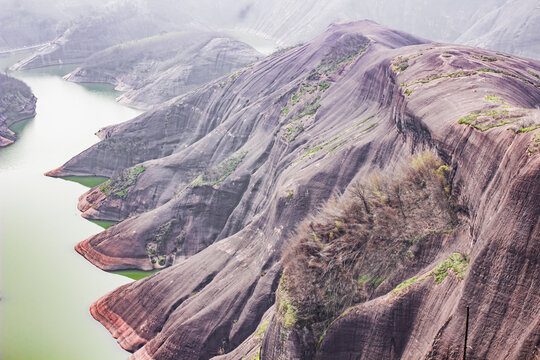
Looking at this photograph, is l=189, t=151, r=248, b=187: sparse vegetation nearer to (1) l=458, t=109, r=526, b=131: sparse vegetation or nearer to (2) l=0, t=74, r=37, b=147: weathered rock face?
(1) l=458, t=109, r=526, b=131: sparse vegetation

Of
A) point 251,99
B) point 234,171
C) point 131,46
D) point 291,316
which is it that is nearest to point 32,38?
point 131,46

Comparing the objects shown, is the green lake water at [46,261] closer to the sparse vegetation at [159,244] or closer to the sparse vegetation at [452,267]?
the sparse vegetation at [159,244]

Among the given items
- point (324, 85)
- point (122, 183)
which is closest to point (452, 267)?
point (324, 85)

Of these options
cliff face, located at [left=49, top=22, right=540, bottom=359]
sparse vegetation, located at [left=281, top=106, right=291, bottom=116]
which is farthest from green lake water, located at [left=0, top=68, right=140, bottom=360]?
sparse vegetation, located at [left=281, top=106, right=291, bottom=116]

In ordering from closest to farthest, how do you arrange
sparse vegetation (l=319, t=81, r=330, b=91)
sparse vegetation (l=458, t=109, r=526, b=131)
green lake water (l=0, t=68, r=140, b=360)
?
1. sparse vegetation (l=458, t=109, r=526, b=131)
2. green lake water (l=0, t=68, r=140, b=360)
3. sparse vegetation (l=319, t=81, r=330, b=91)

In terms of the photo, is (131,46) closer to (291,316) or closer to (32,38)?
(32,38)

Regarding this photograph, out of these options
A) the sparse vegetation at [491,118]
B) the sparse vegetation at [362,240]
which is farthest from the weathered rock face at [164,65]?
the sparse vegetation at [491,118]

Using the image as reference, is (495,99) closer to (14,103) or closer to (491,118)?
(491,118)
